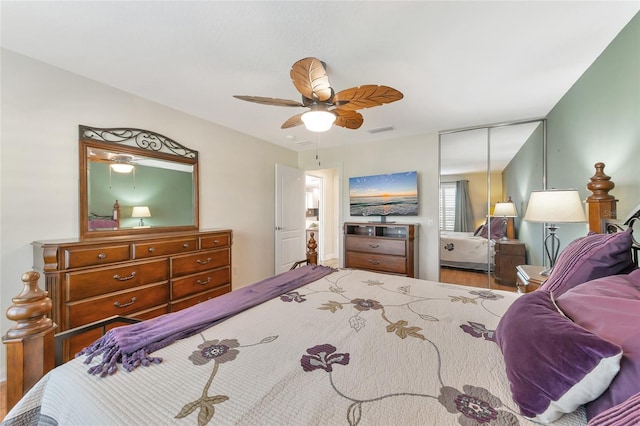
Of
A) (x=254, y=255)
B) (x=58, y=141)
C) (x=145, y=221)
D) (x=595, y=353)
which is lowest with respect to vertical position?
(x=254, y=255)

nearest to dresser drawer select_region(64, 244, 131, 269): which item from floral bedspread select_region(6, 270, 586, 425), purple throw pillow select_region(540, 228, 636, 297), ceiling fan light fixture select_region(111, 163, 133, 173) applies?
ceiling fan light fixture select_region(111, 163, 133, 173)

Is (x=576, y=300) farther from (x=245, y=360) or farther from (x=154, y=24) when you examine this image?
(x=154, y=24)

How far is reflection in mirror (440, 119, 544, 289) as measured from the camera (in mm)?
3434

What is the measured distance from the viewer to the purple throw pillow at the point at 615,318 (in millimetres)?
561

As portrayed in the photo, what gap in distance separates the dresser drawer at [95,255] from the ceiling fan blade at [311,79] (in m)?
2.11

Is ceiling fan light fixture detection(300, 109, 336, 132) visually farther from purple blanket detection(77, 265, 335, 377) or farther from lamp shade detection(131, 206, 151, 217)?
lamp shade detection(131, 206, 151, 217)

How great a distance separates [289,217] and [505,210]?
344cm

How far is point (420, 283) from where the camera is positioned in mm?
2020

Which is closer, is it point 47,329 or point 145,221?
point 47,329

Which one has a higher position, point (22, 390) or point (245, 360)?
point (245, 360)

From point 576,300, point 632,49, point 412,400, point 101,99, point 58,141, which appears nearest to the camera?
point 412,400

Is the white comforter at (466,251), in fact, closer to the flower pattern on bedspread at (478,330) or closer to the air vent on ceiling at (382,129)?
the air vent on ceiling at (382,129)

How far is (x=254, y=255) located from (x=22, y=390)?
3.20 m

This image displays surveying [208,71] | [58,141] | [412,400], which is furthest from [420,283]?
[58,141]
